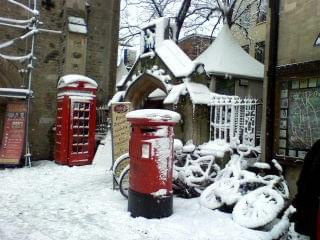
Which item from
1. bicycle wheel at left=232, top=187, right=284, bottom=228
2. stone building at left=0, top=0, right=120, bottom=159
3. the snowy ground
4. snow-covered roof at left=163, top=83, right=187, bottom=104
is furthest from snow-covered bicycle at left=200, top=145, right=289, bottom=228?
stone building at left=0, top=0, right=120, bottom=159

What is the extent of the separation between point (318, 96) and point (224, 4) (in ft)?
48.8

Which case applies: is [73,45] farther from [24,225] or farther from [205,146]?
[24,225]

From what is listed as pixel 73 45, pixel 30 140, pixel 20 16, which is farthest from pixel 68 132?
pixel 20 16

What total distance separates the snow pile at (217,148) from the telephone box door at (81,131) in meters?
→ 3.90

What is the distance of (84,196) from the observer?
6887 mm

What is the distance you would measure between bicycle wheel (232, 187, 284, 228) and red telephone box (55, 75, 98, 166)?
19.5ft

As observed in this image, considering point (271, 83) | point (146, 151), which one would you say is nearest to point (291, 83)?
point (271, 83)

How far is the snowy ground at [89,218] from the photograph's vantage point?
490 cm

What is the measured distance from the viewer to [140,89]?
12.3 m

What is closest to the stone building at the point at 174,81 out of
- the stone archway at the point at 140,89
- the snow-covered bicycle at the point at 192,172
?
the stone archway at the point at 140,89

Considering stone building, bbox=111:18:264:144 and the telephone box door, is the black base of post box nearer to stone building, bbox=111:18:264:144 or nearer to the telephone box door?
stone building, bbox=111:18:264:144

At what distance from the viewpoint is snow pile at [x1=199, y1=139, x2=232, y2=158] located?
763 cm

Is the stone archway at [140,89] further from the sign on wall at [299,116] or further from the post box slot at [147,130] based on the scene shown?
the post box slot at [147,130]

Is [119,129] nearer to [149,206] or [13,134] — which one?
[149,206]
